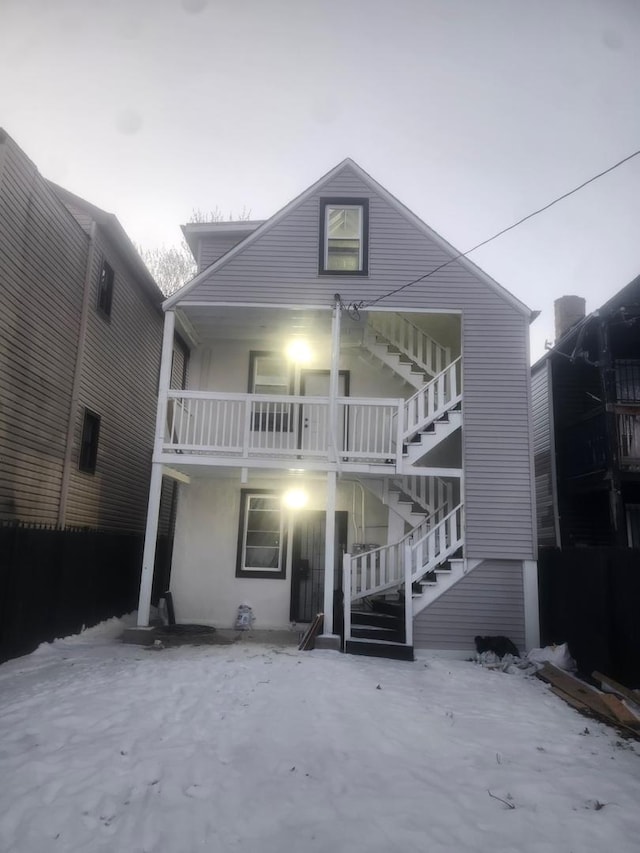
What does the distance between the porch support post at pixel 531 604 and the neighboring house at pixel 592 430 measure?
10.1 ft

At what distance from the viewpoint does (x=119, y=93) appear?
11578 mm

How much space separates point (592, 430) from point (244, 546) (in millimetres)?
8338

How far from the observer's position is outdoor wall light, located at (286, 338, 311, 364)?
1223cm

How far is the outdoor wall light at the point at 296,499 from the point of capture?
11.7m

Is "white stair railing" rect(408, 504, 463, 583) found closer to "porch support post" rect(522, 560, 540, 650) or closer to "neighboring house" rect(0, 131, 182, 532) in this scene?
"porch support post" rect(522, 560, 540, 650)

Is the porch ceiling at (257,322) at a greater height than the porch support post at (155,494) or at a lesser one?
greater

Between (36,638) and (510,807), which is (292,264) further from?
(510,807)

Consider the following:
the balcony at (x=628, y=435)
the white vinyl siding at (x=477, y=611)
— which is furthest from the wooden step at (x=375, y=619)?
the balcony at (x=628, y=435)

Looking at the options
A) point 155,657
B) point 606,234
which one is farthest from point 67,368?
point 606,234

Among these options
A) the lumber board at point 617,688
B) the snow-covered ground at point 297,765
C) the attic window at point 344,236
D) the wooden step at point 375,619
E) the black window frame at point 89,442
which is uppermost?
the attic window at point 344,236

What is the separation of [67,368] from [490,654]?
899 centimetres

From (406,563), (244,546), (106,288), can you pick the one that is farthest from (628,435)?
(106,288)

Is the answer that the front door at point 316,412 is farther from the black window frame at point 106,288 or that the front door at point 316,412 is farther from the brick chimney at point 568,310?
the brick chimney at point 568,310

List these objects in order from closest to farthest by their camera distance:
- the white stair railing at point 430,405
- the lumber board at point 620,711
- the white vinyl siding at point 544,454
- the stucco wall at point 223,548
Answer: the lumber board at point 620,711 → the white stair railing at point 430,405 → the stucco wall at point 223,548 → the white vinyl siding at point 544,454
